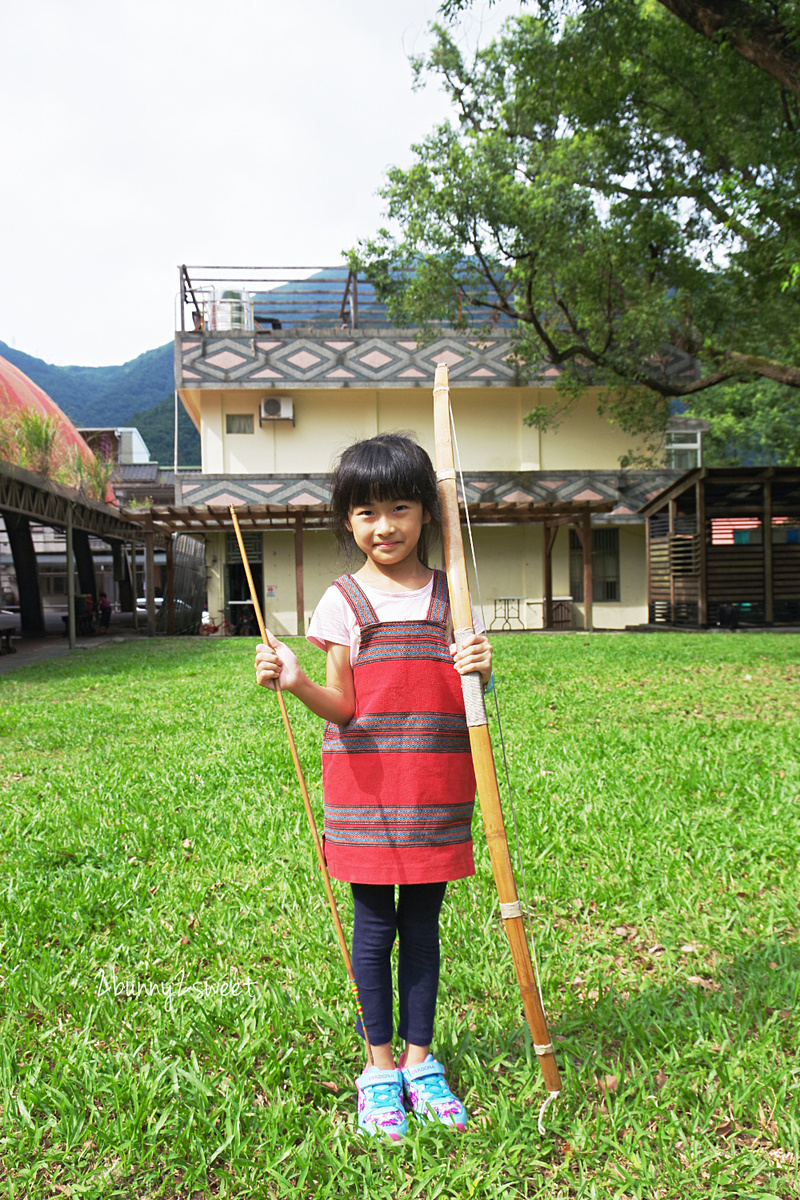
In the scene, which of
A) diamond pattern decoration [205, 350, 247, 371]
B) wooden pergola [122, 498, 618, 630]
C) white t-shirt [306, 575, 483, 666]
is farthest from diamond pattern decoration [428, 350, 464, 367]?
white t-shirt [306, 575, 483, 666]

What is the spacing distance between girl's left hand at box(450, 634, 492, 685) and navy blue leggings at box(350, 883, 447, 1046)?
553mm

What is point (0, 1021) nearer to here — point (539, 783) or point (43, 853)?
point (43, 853)

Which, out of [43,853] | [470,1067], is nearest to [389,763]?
[470,1067]

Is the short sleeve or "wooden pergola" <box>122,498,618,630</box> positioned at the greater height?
"wooden pergola" <box>122,498,618,630</box>

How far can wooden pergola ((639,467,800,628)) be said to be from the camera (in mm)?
18188

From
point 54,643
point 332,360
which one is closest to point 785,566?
point 332,360

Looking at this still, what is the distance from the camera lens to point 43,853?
11.9ft

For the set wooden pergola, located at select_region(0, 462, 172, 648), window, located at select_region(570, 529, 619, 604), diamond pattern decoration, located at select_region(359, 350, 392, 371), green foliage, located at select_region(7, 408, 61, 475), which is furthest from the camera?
window, located at select_region(570, 529, 619, 604)

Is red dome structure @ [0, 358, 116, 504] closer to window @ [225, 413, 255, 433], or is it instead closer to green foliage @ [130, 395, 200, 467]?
window @ [225, 413, 255, 433]

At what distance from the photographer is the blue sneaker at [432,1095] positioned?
6.18 ft

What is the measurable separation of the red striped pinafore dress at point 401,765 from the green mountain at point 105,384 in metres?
144

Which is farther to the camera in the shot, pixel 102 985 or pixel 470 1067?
pixel 102 985

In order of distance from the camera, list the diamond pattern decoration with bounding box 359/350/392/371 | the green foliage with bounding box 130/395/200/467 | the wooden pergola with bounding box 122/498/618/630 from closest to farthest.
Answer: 1. the wooden pergola with bounding box 122/498/618/630
2. the diamond pattern decoration with bounding box 359/350/392/371
3. the green foliage with bounding box 130/395/200/467

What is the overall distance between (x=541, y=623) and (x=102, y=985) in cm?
1991
